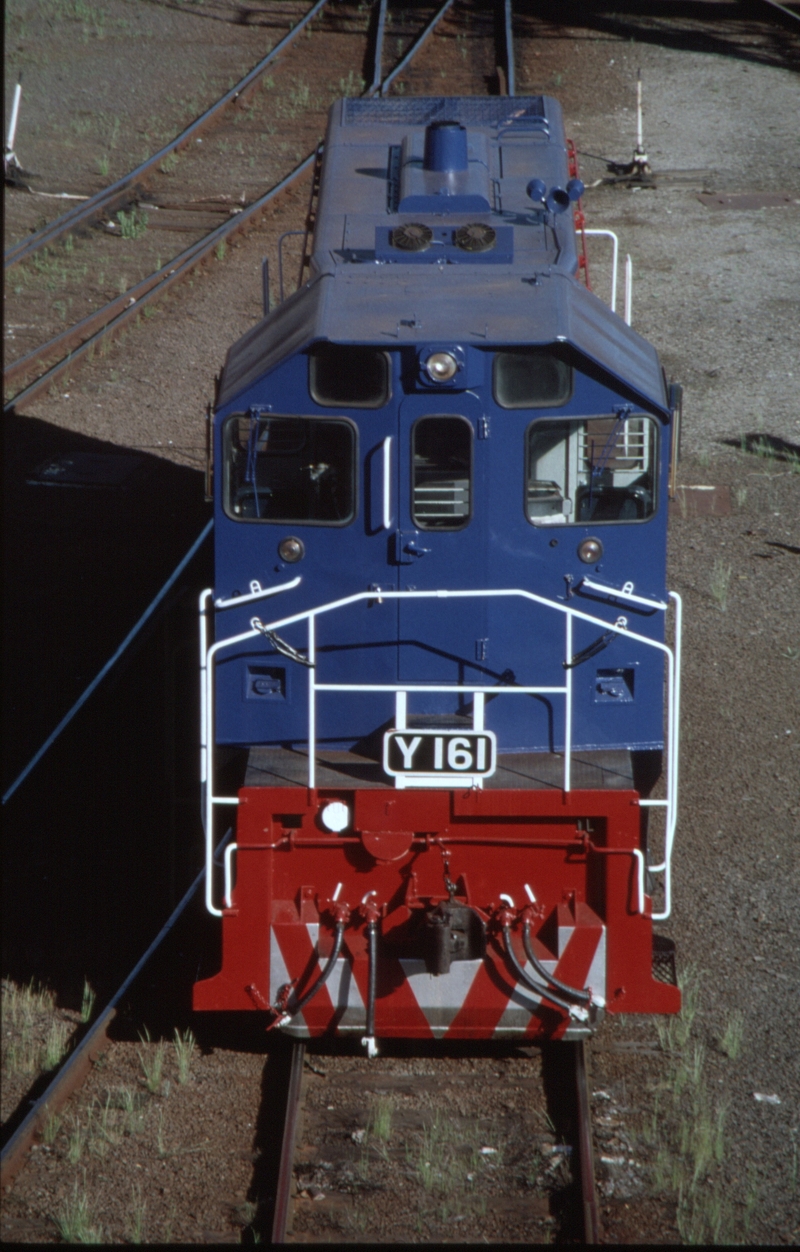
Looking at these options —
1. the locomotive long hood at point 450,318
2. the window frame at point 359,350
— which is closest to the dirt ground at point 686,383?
the locomotive long hood at point 450,318

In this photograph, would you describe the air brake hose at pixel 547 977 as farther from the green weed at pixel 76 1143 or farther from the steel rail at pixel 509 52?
the steel rail at pixel 509 52

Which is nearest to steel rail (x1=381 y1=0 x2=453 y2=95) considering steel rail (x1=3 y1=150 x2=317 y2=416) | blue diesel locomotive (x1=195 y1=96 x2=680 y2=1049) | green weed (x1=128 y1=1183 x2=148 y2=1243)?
steel rail (x1=3 y1=150 x2=317 y2=416)

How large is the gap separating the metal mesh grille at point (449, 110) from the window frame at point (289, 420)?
2.92 meters

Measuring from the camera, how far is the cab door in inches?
249

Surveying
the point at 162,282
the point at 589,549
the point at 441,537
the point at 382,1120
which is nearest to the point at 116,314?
the point at 162,282

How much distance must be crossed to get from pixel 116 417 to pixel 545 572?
8573 millimetres

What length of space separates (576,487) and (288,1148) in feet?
10.6

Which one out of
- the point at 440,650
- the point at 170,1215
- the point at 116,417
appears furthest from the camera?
the point at 116,417

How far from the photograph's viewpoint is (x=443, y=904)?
20.8 ft

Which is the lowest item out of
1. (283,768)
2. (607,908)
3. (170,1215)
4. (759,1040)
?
(170,1215)

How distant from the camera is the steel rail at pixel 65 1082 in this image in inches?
235

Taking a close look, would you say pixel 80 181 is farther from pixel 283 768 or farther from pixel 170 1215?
pixel 170 1215

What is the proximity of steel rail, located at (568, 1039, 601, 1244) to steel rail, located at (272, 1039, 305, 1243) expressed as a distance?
121 cm

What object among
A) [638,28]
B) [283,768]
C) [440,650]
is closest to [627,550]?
[440,650]
